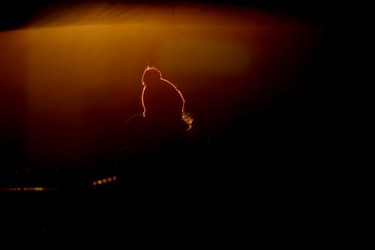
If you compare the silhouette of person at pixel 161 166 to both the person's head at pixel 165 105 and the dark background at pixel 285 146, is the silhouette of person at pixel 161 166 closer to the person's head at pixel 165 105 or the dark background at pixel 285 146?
the person's head at pixel 165 105

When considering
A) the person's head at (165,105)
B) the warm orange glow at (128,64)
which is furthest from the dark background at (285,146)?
the person's head at (165,105)

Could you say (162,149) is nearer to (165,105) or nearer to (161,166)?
(161,166)

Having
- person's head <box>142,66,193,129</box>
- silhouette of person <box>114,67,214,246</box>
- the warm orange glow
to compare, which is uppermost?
the warm orange glow

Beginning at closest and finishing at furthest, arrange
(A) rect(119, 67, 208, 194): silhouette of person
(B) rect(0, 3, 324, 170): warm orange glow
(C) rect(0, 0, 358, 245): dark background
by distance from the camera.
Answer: (A) rect(119, 67, 208, 194): silhouette of person
(C) rect(0, 0, 358, 245): dark background
(B) rect(0, 3, 324, 170): warm orange glow

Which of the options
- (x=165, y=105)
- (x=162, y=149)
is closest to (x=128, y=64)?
(x=165, y=105)

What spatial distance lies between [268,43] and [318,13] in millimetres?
612

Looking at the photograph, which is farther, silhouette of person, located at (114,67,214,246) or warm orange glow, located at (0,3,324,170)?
warm orange glow, located at (0,3,324,170)

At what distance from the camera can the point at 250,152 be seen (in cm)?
392

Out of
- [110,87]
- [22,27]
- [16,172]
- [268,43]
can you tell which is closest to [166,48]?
[110,87]

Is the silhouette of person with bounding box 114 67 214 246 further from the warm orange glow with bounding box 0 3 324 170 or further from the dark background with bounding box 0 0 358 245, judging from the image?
the warm orange glow with bounding box 0 3 324 170

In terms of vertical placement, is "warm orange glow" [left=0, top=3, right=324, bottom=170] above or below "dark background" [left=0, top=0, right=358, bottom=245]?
above

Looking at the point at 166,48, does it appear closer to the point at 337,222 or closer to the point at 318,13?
the point at 318,13

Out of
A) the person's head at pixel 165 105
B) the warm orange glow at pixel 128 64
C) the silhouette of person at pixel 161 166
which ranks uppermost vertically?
the warm orange glow at pixel 128 64

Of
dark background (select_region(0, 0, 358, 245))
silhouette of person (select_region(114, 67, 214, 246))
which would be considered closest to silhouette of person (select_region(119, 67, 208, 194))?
silhouette of person (select_region(114, 67, 214, 246))
